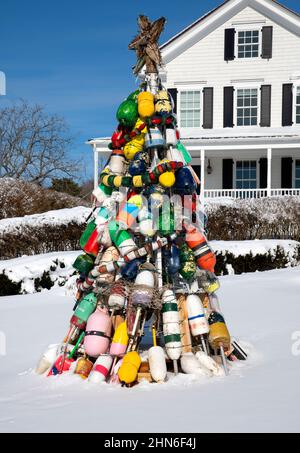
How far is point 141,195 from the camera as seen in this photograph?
14.6ft

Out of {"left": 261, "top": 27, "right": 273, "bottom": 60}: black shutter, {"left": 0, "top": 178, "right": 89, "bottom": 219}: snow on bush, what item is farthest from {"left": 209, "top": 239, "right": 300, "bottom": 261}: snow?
{"left": 261, "top": 27, "right": 273, "bottom": 60}: black shutter

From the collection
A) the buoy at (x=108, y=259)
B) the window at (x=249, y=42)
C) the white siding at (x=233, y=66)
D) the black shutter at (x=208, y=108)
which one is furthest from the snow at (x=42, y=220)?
the window at (x=249, y=42)

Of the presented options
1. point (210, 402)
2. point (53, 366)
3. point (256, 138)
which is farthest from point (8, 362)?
point (256, 138)

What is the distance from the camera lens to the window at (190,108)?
22734 millimetres

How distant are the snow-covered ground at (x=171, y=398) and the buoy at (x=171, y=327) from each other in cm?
18

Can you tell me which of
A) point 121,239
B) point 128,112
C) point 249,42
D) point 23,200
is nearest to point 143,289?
point 121,239

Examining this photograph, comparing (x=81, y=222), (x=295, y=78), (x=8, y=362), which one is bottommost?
(x=8, y=362)

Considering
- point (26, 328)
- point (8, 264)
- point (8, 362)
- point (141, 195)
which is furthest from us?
point (8, 264)

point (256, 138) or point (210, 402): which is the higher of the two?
point (256, 138)

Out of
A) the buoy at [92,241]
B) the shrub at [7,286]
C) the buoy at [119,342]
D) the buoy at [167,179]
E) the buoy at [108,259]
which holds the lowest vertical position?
the shrub at [7,286]

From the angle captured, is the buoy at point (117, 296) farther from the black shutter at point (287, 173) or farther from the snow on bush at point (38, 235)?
the black shutter at point (287, 173)

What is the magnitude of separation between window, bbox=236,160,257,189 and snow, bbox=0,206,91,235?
35.5ft

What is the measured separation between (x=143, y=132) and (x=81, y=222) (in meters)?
8.35
